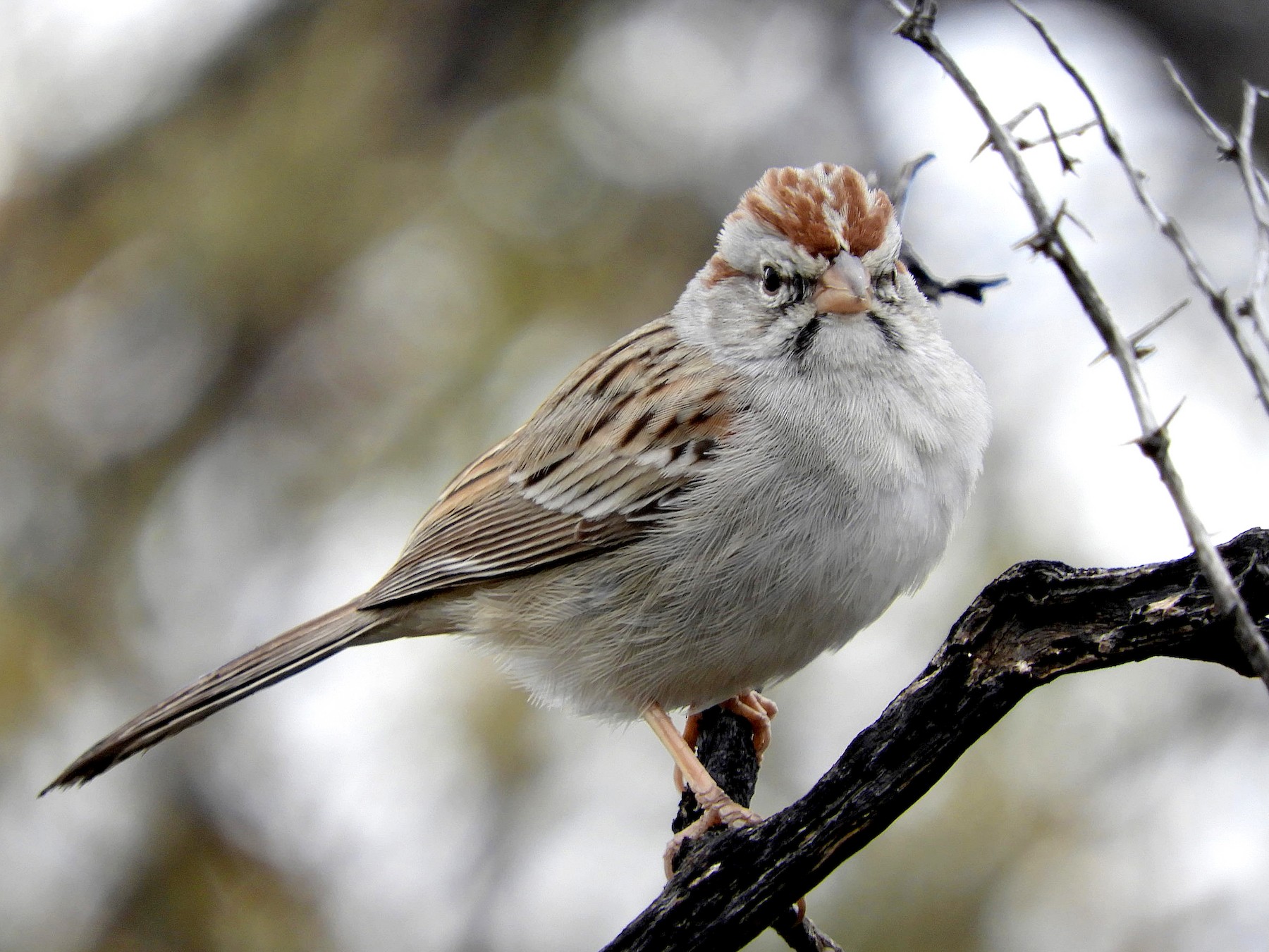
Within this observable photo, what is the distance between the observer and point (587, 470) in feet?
10.4

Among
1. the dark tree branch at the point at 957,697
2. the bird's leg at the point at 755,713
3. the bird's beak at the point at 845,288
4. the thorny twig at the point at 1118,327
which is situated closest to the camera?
the thorny twig at the point at 1118,327

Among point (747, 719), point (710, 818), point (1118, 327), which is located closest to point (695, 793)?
point (710, 818)

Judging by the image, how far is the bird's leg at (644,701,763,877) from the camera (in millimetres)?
2730

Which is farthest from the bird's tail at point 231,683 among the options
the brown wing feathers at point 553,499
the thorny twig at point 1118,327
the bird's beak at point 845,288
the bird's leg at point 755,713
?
the thorny twig at point 1118,327

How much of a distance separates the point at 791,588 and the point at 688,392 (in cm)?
63

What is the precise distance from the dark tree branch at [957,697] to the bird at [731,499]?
65cm

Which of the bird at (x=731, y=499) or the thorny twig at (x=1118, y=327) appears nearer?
the thorny twig at (x=1118, y=327)

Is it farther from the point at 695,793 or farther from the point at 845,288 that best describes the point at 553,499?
the point at 845,288

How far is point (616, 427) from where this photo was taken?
10.4 feet

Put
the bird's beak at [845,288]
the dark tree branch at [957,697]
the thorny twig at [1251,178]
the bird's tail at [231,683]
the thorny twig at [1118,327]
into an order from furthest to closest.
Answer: the bird's tail at [231,683] < the bird's beak at [845,288] < the dark tree branch at [957,697] < the thorny twig at [1251,178] < the thorny twig at [1118,327]

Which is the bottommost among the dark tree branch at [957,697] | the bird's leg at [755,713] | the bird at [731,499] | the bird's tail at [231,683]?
the dark tree branch at [957,697]

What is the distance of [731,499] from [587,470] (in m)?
0.55

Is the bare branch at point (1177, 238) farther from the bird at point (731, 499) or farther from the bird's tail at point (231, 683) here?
the bird's tail at point (231, 683)

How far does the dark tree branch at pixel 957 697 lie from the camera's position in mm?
1734
